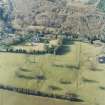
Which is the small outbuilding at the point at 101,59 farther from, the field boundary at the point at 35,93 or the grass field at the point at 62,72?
the field boundary at the point at 35,93

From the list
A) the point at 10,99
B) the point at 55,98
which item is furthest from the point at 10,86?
the point at 55,98

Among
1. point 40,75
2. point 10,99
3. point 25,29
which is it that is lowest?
point 10,99

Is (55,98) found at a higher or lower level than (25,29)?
lower

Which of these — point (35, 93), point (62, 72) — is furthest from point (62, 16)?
point (35, 93)

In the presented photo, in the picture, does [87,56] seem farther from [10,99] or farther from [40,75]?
[10,99]

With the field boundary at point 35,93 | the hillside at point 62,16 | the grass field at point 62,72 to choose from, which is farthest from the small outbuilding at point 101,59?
the field boundary at point 35,93

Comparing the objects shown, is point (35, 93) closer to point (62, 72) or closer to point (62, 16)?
point (62, 72)

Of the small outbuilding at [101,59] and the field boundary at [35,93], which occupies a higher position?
the small outbuilding at [101,59]

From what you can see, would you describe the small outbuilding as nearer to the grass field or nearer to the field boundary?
the grass field
